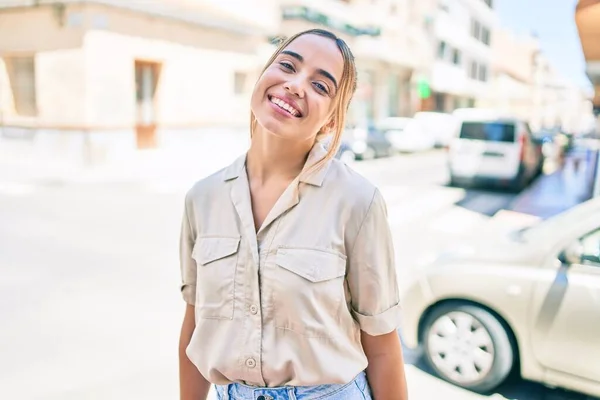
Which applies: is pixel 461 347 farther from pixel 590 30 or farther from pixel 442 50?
pixel 442 50

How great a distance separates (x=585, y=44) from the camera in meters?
5.20

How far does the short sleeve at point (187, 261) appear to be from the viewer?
1589 millimetres

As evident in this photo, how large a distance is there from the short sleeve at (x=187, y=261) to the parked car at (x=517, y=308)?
2459mm

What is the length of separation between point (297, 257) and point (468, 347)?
2.71 meters

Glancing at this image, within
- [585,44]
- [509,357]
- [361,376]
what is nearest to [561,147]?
[585,44]

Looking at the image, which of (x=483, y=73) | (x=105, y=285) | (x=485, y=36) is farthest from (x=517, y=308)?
(x=483, y=73)

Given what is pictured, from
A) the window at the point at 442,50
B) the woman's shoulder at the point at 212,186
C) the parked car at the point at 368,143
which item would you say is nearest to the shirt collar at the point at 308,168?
the woman's shoulder at the point at 212,186

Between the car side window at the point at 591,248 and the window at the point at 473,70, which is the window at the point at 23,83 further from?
the window at the point at 473,70

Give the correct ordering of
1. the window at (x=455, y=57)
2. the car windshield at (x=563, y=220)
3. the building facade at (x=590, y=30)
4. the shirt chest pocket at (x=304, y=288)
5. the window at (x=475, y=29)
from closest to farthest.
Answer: the shirt chest pocket at (x=304, y=288) < the car windshield at (x=563, y=220) < the building facade at (x=590, y=30) < the window at (x=455, y=57) < the window at (x=475, y=29)

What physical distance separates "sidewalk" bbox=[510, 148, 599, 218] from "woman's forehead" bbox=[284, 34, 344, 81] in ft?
33.4

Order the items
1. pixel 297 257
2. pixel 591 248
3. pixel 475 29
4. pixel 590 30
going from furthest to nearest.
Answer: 1. pixel 475 29
2. pixel 590 30
3. pixel 591 248
4. pixel 297 257

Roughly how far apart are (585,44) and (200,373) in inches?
191

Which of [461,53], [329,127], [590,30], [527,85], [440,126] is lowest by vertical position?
[440,126]

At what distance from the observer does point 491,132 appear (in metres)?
13.6
